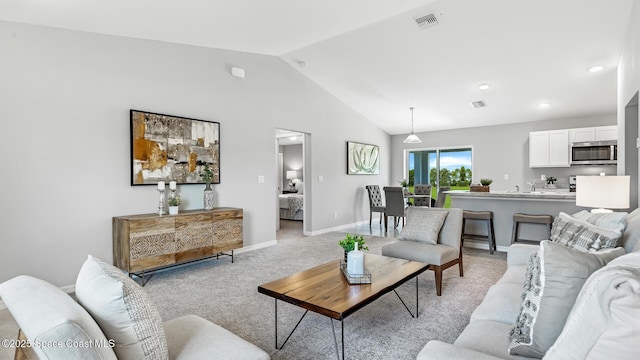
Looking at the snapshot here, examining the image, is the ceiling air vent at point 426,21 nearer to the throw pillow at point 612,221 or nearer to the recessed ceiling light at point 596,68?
the recessed ceiling light at point 596,68

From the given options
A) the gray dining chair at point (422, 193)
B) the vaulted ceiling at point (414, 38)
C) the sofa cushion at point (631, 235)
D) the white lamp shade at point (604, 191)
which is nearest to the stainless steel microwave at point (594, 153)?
the vaulted ceiling at point (414, 38)

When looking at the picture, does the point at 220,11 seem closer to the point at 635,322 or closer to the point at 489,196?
the point at 635,322

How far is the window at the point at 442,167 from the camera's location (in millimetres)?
8195

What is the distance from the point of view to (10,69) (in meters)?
3.04

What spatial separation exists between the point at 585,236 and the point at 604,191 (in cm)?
141

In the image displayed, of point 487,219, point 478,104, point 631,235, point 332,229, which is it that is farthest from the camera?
point 332,229

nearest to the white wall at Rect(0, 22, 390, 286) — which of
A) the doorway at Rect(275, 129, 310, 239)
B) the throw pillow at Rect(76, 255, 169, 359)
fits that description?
the doorway at Rect(275, 129, 310, 239)

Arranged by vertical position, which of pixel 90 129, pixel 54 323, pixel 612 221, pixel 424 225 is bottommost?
pixel 424 225

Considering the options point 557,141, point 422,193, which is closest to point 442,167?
point 422,193

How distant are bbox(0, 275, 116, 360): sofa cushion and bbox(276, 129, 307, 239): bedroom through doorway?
19.1ft

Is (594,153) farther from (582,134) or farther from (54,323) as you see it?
(54,323)

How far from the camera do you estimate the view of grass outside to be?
820cm

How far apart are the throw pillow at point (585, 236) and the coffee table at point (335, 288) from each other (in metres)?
0.99

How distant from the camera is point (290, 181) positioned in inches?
Answer: 427
